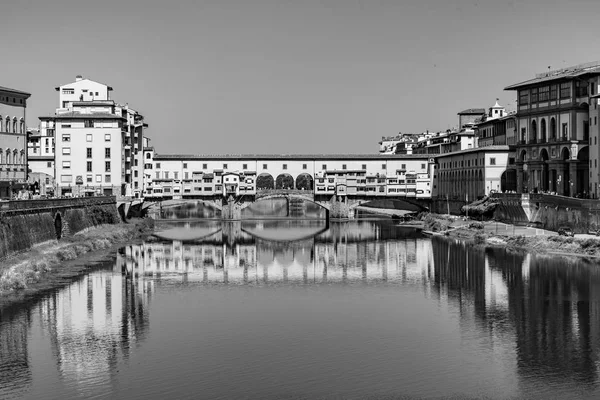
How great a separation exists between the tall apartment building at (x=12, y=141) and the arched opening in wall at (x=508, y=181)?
41.8 m

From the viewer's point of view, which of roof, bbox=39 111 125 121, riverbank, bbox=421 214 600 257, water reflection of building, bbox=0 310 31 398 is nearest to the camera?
water reflection of building, bbox=0 310 31 398

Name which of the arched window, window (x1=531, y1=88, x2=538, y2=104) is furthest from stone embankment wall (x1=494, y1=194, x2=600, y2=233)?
window (x1=531, y1=88, x2=538, y2=104)

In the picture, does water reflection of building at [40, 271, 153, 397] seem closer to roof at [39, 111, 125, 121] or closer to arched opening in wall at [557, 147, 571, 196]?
arched opening in wall at [557, 147, 571, 196]

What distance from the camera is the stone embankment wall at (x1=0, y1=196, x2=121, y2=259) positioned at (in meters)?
40.2

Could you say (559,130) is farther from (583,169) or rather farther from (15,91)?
(15,91)

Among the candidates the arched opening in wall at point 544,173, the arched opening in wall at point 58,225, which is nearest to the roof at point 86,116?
the arched opening in wall at point 58,225

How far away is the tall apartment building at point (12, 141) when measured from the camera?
193 feet

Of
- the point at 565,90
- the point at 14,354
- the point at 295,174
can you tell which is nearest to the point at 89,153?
the point at 295,174

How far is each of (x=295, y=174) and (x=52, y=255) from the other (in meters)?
57.8

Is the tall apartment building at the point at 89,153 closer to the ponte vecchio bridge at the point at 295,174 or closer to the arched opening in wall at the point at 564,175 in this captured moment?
the ponte vecchio bridge at the point at 295,174

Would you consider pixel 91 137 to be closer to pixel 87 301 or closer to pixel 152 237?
pixel 152 237

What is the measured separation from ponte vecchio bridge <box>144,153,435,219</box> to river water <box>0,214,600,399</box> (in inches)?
1726

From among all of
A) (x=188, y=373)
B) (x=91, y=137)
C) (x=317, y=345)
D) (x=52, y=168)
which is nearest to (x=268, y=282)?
(x=317, y=345)

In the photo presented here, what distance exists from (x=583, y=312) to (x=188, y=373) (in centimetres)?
1638
